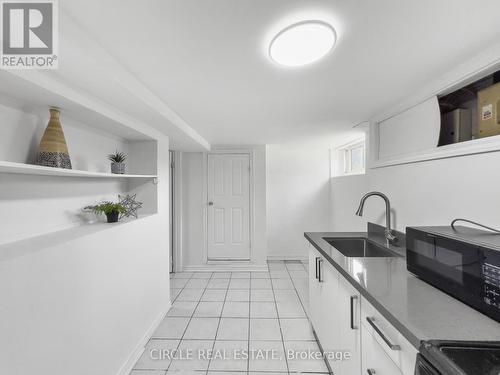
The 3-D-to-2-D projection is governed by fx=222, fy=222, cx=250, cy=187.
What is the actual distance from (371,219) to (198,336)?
2037mm

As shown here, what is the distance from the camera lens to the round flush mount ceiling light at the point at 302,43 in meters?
0.92

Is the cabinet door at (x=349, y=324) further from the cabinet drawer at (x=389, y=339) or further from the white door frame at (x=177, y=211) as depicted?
the white door frame at (x=177, y=211)

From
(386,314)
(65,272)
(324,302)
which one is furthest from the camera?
(324,302)

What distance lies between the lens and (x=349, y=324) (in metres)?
1.23

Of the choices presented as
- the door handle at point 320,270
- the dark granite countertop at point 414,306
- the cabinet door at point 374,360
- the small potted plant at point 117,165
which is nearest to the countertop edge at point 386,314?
the dark granite countertop at point 414,306

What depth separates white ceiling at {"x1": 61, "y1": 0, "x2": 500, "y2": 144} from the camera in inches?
32.7

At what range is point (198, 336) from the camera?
2043 mm

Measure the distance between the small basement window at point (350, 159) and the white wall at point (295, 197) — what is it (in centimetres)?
17

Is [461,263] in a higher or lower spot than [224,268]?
higher

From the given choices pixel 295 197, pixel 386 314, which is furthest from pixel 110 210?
pixel 295 197

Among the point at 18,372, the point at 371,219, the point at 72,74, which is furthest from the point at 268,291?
the point at 72,74

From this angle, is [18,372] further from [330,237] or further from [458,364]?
[330,237]

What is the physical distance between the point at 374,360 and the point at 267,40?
150 cm

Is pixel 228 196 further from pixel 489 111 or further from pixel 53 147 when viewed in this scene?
pixel 489 111
